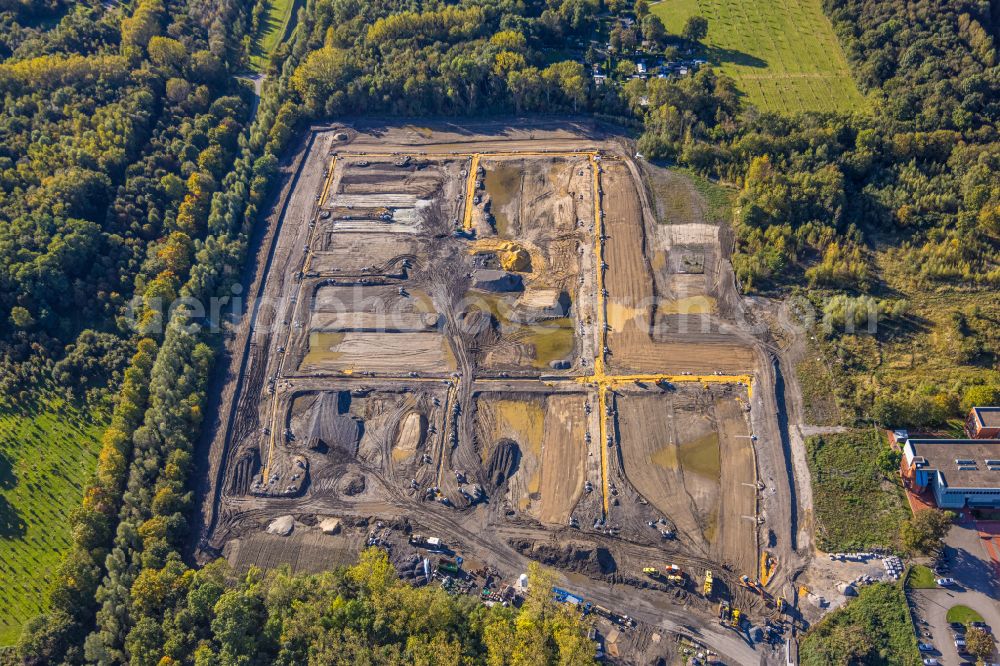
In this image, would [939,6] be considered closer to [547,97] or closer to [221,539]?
[547,97]

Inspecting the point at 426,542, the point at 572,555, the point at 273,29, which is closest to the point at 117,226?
the point at 273,29

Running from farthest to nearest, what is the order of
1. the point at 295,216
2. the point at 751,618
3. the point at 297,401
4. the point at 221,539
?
the point at 295,216
the point at 297,401
the point at 221,539
the point at 751,618

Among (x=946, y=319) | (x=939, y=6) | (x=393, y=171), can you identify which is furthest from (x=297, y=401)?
(x=939, y=6)

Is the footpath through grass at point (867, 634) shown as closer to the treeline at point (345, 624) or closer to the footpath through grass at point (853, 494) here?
the footpath through grass at point (853, 494)

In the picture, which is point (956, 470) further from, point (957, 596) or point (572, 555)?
point (572, 555)

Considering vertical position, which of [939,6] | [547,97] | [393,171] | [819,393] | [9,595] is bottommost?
[9,595]

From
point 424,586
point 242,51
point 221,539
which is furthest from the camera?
point 242,51

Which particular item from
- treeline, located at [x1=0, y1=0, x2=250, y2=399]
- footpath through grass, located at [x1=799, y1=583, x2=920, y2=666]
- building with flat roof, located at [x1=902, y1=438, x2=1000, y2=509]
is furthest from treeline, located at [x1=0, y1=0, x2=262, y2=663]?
building with flat roof, located at [x1=902, y1=438, x2=1000, y2=509]

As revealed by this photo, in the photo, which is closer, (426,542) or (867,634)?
(867,634)
